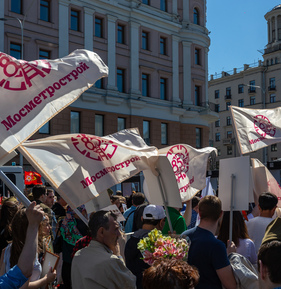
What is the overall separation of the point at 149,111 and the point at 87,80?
28044mm

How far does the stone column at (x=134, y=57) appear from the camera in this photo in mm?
31531

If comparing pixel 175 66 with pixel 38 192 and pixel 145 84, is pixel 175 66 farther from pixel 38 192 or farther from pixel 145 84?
pixel 38 192

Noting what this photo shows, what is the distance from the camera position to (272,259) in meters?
2.64

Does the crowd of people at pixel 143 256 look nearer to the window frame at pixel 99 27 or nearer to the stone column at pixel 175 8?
the window frame at pixel 99 27

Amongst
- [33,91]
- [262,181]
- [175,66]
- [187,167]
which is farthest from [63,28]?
[33,91]

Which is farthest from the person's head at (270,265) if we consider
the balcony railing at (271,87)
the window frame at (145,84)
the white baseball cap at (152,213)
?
the balcony railing at (271,87)

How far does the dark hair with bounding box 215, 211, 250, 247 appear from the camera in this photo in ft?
14.7

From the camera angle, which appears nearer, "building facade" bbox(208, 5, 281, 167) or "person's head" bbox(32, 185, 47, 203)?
"person's head" bbox(32, 185, 47, 203)

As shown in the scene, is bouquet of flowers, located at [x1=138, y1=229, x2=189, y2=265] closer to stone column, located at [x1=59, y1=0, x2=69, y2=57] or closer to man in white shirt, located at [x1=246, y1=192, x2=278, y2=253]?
man in white shirt, located at [x1=246, y1=192, x2=278, y2=253]

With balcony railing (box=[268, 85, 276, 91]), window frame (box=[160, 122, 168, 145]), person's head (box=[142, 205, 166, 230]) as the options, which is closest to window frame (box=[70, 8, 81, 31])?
window frame (box=[160, 122, 168, 145])

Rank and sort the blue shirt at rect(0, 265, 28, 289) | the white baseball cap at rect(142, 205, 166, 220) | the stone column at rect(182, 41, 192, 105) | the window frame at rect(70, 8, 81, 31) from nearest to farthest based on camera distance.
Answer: the blue shirt at rect(0, 265, 28, 289), the white baseball cap at rect(142, 205, 166, 220), the window frame at rect(70, 8, 81, 31), the stone column at rect(182, 41, 192, 105)

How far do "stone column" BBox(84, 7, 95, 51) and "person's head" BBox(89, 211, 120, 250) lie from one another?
2609cm

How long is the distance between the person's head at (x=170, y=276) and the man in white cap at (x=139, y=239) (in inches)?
80.9

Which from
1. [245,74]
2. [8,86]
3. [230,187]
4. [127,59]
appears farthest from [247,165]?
[245,74]
